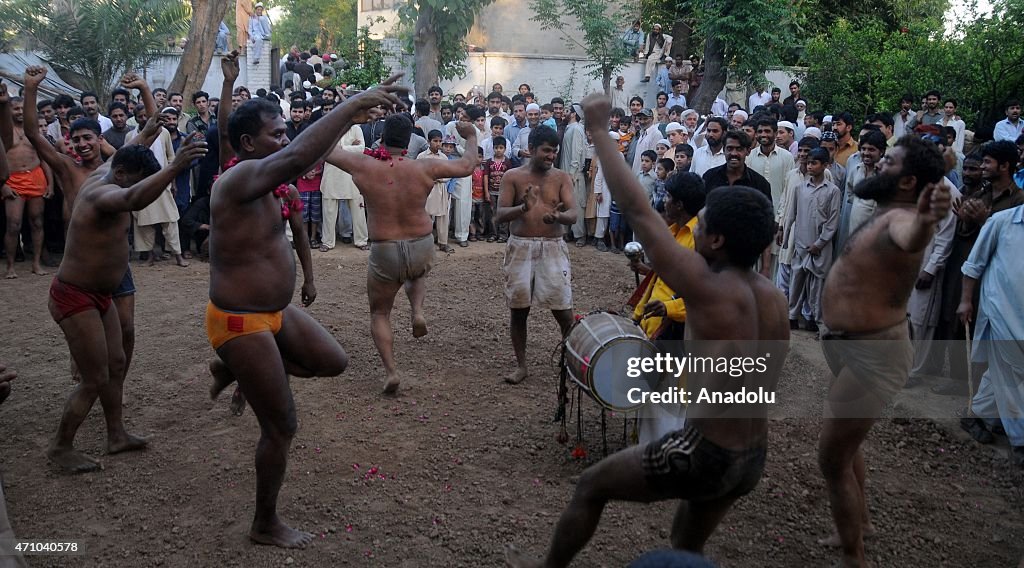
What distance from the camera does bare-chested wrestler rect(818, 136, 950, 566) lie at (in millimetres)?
3871

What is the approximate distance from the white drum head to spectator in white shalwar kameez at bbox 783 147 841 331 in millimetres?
4391

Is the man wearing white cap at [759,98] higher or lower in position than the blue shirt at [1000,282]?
higher

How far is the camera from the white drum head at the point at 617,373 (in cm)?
447

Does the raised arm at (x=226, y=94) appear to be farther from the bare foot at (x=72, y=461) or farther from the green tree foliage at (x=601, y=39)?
the green tree foliage at (x=601, y=39)

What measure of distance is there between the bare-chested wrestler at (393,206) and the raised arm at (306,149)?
2304mm

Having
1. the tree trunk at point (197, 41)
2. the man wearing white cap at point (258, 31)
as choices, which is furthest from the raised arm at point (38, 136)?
the man wearing white cap at point (258, 31)

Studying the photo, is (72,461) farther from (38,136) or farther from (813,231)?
(813,231)

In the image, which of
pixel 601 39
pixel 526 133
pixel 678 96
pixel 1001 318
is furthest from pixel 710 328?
pixel 601 39

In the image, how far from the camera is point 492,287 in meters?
10.0

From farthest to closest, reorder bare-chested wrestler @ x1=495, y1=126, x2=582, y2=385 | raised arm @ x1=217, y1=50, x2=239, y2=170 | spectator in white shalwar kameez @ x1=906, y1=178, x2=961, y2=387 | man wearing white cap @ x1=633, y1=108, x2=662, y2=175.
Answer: man wearing white cap @ x1=633, y1=108, x2=662, y2=175 < spectator in white shalwar kameez @ x1=906, y1=178, x2=961, y2=387 < bare-chested wrestler @ x1=495, y1=126, x2=582, y2=385 < raised arm @ x1=217, y1=50, x2=239, y2=170

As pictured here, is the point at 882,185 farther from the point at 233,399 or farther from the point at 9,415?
the point at 9,415

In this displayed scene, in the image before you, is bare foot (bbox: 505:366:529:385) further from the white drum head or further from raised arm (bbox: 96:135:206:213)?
raised arm (bbox: 96:135:206:213)

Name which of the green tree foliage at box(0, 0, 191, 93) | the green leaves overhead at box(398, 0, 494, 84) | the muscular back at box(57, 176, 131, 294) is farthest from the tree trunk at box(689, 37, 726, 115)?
the muscular back at box(57, 176, 131, 294)

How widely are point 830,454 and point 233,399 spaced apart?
396 centimetres
